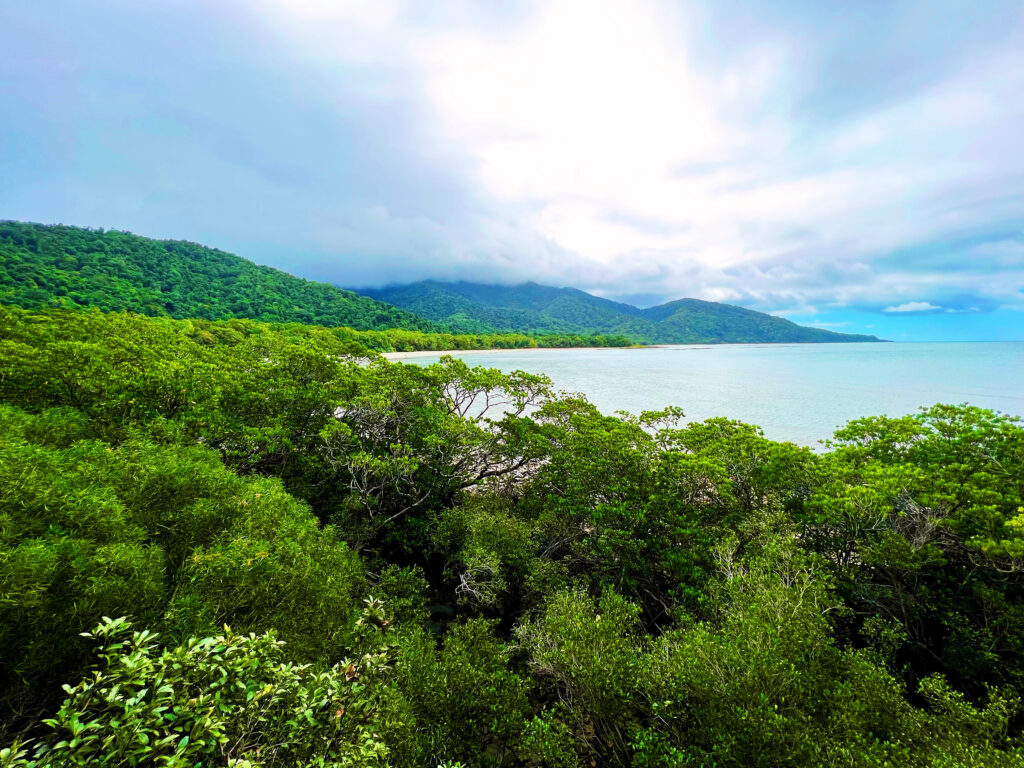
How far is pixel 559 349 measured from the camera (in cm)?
14650

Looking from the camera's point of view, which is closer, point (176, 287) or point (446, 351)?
point (176, 287)

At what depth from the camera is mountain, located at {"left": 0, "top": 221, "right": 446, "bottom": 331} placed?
6353 centimetres

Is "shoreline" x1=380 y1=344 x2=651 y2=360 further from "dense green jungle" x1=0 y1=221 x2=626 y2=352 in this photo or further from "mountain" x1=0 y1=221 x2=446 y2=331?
"mountain" x1=0 y1=221 x2=446 y2=331

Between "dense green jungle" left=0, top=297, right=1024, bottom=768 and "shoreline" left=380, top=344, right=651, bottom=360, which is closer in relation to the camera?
"dense green jungle" left=0, top=297, right=1024, bottom=768

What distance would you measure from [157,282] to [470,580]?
122 m

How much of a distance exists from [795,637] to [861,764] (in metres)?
2.30

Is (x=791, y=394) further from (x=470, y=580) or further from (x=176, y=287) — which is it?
(x=176, y=287)

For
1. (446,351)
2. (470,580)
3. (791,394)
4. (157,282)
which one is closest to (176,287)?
(157,282)

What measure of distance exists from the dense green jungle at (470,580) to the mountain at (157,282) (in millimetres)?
62394

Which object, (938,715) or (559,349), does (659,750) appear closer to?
(938,715)

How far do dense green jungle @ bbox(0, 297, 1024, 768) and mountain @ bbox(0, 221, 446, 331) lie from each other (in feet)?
205

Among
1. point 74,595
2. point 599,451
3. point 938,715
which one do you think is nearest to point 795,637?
point 938,715

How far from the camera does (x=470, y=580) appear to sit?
44.5 feet

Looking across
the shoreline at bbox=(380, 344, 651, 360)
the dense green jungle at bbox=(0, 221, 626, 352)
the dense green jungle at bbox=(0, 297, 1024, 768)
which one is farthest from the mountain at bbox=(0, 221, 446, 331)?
the dense green jungle at bbox=(0, 297, 1024, 768)
